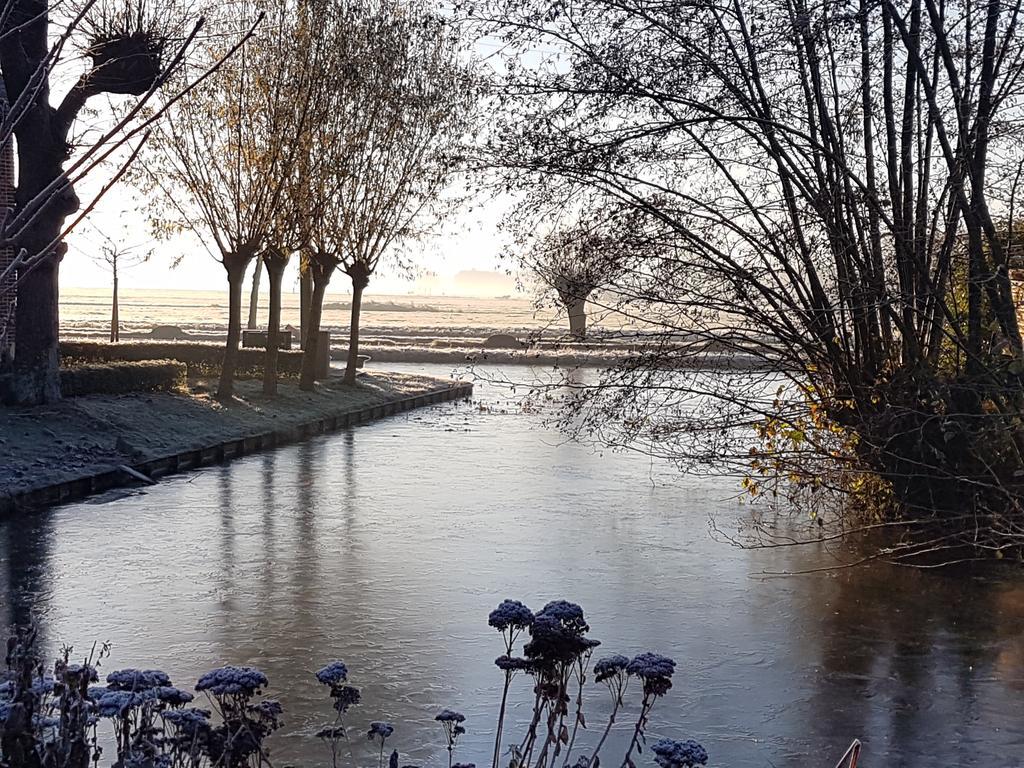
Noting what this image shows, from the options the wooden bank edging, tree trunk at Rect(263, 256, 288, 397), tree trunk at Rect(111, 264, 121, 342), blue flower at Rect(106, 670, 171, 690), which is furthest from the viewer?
tree trunk at Rect(111, 264, 121, 342)

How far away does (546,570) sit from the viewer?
982 cm

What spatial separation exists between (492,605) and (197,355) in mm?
21318

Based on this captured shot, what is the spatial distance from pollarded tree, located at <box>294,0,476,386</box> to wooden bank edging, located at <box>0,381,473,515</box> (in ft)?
6.30

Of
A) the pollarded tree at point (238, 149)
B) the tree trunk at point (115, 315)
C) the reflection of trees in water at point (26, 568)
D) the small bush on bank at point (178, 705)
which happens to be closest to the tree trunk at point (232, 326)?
the pollarded tree at point (238, 149)

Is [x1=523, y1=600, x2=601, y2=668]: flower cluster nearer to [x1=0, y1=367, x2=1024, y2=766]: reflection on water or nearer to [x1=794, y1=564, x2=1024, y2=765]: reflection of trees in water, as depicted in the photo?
[x1=0, y1=367, x2=1024, y2=766]: reflection on water

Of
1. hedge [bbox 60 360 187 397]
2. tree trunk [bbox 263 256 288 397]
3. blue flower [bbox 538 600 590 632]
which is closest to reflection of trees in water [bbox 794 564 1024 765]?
blue flower [bbox 538 600 590 632]

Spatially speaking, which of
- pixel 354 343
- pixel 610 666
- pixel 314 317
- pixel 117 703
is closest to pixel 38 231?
pixel 314 317

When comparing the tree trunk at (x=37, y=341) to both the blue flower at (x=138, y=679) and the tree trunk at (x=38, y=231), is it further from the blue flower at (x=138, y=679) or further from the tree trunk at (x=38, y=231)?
the blue flower at (x=138, y=679)

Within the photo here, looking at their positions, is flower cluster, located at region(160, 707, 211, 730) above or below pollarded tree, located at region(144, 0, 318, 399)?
below

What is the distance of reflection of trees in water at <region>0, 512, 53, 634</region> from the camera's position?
321 inches

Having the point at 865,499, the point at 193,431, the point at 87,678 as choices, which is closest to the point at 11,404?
the point at 193,431

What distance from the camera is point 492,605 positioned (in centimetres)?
861

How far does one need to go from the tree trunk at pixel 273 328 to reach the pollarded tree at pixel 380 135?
123 centimetres

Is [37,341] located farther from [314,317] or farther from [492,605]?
[492,605]
